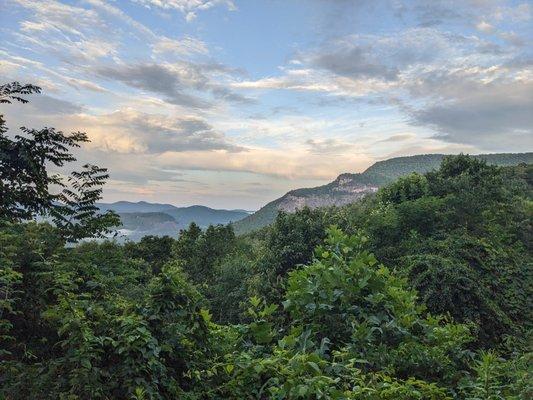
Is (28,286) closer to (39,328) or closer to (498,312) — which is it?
(39,328)

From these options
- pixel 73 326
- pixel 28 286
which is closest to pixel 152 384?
pixel 73 326

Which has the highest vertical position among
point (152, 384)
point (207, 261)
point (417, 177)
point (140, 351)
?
point (417, 177)

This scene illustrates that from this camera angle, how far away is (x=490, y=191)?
877 inches

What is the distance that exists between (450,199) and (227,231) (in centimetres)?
2954

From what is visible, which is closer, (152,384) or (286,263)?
(152,384)

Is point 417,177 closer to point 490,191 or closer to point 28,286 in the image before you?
point 490,191

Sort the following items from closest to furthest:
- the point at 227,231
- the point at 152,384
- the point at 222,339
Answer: the point at 152,384, the point at 222,339, the point at 227,231

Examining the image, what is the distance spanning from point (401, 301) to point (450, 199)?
18.5 m

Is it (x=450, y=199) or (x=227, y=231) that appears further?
(x=227, y=231)

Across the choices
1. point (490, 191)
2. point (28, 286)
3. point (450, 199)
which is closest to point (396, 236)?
point (450, 199)

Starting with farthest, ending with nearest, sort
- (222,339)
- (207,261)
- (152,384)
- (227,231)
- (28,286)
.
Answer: (227,231), (207,261), (28,286), (222,339), (152,384)

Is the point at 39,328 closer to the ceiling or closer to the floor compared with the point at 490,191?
closer to the floor

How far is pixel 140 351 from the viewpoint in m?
3.91

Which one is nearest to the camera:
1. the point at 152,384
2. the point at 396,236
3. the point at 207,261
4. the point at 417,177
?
the point at 152,384
